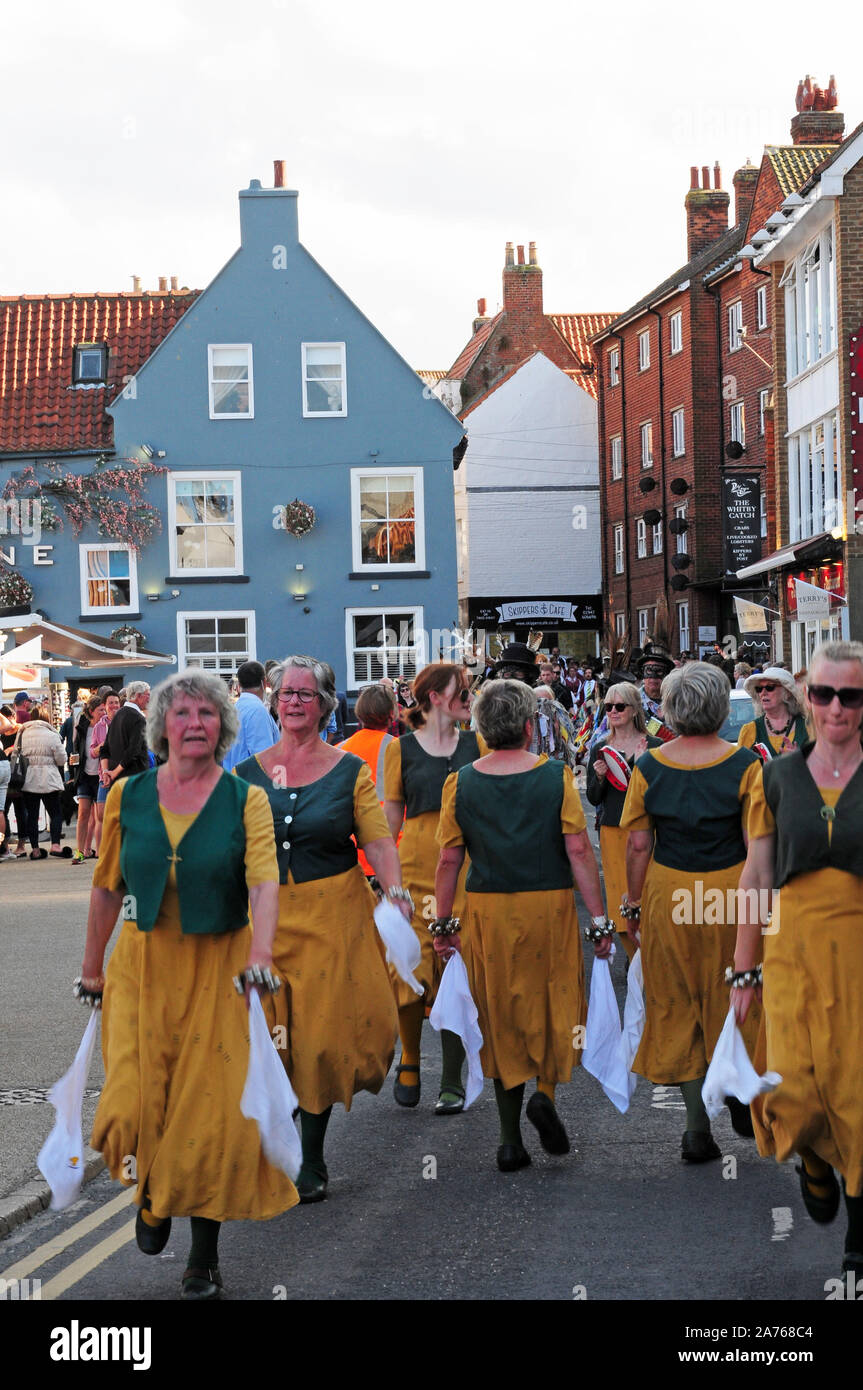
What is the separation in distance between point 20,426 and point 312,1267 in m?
33.5

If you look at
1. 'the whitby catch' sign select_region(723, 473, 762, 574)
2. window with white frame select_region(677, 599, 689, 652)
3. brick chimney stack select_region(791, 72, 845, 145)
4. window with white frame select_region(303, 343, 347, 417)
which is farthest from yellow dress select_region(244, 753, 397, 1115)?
window with white frame select_region(677, 599, 689, 652)

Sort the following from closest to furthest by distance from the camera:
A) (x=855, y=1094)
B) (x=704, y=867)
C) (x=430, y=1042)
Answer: (x=855, y=1094) → (x=704, y=867) → (x=430, y=1042)

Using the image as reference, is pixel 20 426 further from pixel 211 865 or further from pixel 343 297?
pixel 211 865

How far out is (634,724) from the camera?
10094 mm

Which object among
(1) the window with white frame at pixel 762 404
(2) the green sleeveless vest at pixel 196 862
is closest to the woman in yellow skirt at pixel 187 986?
(2) the green sleeveless vest at pixel 196 862

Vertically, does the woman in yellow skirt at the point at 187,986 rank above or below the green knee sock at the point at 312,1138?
above

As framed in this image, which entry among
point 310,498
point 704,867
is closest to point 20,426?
point 310,498

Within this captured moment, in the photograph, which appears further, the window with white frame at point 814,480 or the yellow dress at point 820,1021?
the window with white frame at point 814,480

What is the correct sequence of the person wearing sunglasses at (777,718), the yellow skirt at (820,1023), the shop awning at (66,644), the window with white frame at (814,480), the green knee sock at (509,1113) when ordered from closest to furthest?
the yellow skirt at (820,1023) → the green knee sock at (509,1113) → the person wearing sunglasses at (777,718) → the shop awning at (66,644) → the window with white frame at (814,480)

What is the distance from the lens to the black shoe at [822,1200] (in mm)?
5246

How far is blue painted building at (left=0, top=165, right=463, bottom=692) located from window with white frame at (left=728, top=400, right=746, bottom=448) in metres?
13.8

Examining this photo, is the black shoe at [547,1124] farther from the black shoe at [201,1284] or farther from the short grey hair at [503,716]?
the black shoe at [201,1284]

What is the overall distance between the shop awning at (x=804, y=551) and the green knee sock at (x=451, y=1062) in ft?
73.0

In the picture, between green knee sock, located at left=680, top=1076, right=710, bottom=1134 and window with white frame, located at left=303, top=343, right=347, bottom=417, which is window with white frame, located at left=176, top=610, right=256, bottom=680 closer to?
window with white frame, located at left=303, top=343, right=347, bottom=417
